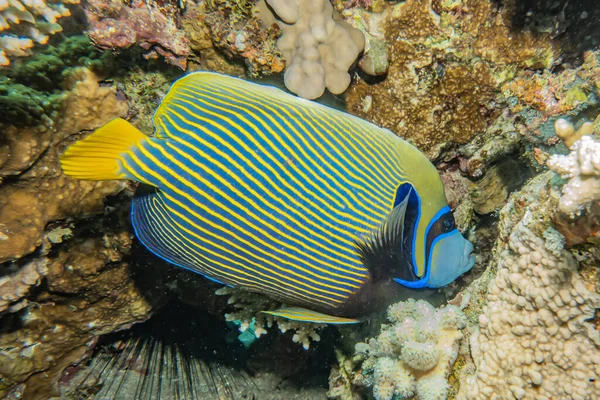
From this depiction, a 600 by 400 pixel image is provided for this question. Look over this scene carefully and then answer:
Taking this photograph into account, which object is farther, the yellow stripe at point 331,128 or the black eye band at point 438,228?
the black eye band at point 438,228

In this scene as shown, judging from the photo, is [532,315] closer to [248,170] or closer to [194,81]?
[248,170]

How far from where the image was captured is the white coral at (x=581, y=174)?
1400mm

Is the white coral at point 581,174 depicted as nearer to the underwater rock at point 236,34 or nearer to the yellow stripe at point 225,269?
the yellow stripe at point 225,269

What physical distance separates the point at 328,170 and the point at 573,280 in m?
1.28

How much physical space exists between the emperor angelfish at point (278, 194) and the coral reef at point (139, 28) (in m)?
0.76

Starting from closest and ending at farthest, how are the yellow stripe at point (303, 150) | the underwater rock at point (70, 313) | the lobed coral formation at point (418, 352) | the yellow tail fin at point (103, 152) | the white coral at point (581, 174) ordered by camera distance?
the white coral at point (581, 174) < the yellow tail fin at point (103, 152) < the yellow stripe at point (303, 150) < the lobed coral formation at point (418, 352) < the underwater rock at point (70, 313)

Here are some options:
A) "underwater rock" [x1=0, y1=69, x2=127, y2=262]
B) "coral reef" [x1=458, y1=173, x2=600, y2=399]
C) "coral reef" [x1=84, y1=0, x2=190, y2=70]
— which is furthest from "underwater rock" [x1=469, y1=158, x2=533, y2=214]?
"underwater rock" [x1=0, y1=69, x2=127, y2=262]

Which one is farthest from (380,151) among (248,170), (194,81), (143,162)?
(143,162)

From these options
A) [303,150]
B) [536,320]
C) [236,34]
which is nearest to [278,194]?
[303,150]

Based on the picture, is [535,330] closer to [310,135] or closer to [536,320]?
[536,320]

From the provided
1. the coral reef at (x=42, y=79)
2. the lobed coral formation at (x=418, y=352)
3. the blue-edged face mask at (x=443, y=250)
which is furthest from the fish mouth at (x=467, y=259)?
the coral reef at (x=42, y=79)

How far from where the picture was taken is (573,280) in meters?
1.70

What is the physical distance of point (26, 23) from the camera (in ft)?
7.35

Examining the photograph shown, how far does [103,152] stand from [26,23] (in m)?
1.23
